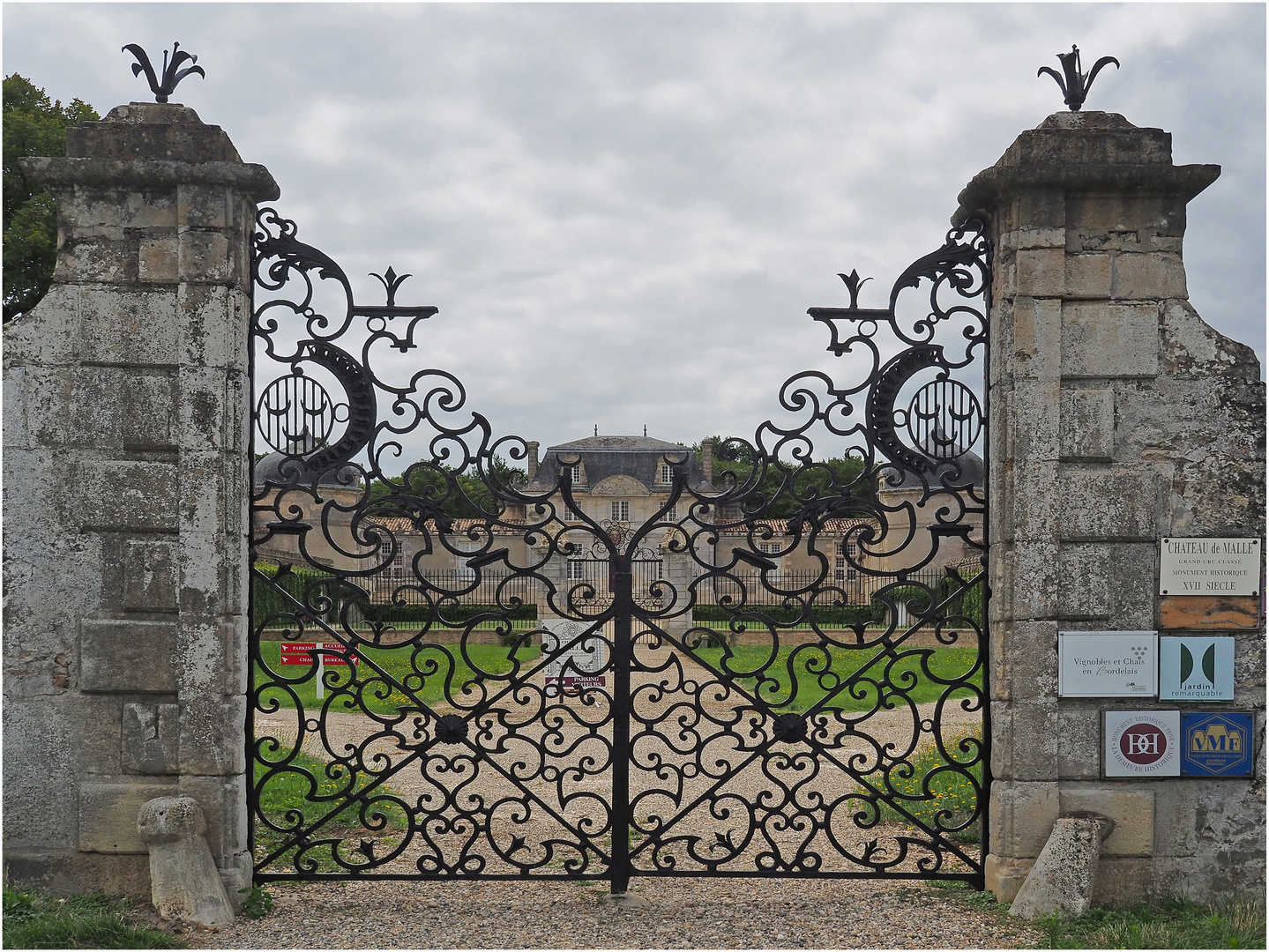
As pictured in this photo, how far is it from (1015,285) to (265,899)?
16.8 feet

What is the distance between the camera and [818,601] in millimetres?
22344

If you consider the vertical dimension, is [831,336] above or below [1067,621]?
above

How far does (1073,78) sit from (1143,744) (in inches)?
139

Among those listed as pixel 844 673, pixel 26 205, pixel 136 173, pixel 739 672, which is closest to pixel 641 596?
pixel 844 673

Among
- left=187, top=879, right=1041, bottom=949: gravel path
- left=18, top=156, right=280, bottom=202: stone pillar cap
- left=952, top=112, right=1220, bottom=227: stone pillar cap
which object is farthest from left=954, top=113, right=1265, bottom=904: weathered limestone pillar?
left=18, top=156, right=280, bottom=202: stone pillar cap

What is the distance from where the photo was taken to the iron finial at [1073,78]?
15.9 feet

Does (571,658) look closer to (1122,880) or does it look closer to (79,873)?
(79,873)

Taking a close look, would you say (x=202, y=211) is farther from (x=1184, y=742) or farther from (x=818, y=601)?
(x=818, y=601)

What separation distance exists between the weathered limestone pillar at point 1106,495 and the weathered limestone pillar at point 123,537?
13.4 ft

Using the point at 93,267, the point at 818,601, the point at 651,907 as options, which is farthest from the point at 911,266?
the point at 818,601

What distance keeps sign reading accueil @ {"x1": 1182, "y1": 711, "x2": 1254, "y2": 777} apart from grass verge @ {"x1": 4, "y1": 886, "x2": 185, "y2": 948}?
513 cm

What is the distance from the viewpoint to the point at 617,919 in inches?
189

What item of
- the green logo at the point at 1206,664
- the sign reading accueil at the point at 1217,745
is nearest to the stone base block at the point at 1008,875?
the sign reading accueil at the point at 1217,745

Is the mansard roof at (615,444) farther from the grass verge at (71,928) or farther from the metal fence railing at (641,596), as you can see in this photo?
the grass verge at (71,928)
